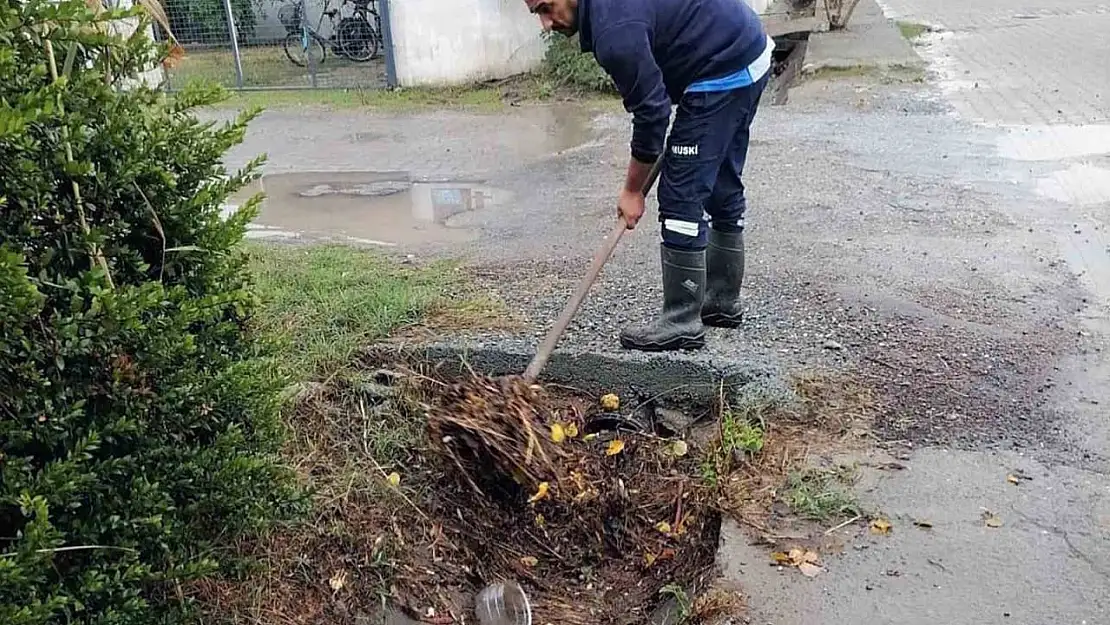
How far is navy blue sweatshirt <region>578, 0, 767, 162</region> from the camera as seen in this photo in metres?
3.47

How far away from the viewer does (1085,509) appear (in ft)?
10.2

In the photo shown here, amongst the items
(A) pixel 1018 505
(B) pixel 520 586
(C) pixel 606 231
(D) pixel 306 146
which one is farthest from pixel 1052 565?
(D) pixel 306 146

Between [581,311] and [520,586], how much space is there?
5.18ft

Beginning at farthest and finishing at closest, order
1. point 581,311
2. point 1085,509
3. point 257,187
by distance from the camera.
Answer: point 257,187, point 581,311, point 1085,509

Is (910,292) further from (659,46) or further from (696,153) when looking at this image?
(659,46)

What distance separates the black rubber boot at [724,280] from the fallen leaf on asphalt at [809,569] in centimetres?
161

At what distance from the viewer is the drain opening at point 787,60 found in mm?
11890

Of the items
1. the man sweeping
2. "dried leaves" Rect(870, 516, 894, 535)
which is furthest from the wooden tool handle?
"dried leaves" Rect(870, 516, 894, 535)

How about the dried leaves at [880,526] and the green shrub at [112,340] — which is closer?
the green shrub at [112,340]

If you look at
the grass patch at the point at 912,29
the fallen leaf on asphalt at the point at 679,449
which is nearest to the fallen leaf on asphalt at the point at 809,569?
the fallen leaf on asphalt at the point at 679,449

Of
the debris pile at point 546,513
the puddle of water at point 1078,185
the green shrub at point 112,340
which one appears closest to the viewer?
the green shrub at point 112,340

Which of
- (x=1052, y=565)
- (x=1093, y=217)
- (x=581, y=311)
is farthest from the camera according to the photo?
(x=1093, y=217)

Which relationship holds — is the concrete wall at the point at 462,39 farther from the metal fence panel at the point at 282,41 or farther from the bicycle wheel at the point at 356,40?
the bicycle wheel at the point at 356,40

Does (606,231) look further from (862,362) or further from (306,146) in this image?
(306,146)
